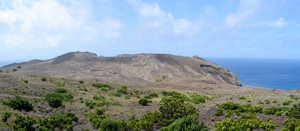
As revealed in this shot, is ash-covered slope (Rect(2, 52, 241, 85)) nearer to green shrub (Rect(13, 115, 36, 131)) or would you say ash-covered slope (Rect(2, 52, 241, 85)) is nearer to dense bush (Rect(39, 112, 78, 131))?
dense bush (Rect(39, 112, 78, 131))

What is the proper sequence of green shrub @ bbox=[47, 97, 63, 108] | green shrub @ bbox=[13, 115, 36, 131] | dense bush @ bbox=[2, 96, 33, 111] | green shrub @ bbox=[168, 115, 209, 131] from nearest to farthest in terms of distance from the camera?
1. green shrub @ bbox=[168, 115, 209, 131]
2. green shrub @ bbox=[13, 115, 36, 131]
3. dense bush @ bbox=[2, 96, 33, 111]
4. green shrub @ bbox=[47, 97, 63, 108]

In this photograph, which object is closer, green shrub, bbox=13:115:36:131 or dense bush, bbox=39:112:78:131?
green shrub, bbox=13:115:36:131

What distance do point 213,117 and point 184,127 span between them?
4175 millimetres

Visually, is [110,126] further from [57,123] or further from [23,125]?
[23,125]

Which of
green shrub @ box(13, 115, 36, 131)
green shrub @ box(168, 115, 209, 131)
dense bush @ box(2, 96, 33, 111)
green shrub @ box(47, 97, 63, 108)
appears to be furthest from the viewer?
green shrub @ box(47, 97, 63, 108)

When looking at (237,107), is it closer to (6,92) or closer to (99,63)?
(6,92)

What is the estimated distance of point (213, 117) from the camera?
1194 cm

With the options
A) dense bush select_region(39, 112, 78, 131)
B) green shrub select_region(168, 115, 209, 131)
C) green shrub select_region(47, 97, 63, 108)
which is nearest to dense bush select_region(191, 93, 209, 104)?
green shrub select_region(168, 115, 209, 131)

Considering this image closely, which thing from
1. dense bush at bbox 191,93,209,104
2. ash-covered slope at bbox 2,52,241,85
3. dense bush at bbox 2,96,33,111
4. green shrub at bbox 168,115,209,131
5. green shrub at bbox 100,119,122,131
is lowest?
dense bush at bbox 191,93,209,104

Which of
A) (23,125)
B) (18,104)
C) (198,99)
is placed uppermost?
(18,104)

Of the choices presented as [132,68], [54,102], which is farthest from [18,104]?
[132,68]

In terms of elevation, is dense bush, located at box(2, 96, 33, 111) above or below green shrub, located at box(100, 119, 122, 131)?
above

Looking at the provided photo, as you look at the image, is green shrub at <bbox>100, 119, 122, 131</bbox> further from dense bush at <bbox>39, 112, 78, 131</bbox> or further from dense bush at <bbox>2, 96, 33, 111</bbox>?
dense bush at <bbox>2, 96, 33, 111</bbox>

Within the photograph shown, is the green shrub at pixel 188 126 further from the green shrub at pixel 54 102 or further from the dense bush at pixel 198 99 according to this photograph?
the green shrub at pixel 54 102
